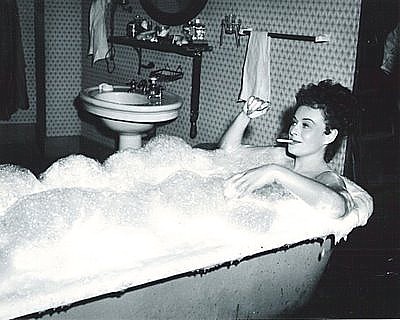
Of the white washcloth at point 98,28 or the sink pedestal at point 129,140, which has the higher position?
the white washcloth at point 98,28

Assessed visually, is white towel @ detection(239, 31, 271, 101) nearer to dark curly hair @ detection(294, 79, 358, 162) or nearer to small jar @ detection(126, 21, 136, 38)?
dark curly hair @ detection(294, 79, 358, 162)

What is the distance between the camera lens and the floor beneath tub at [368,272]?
2.37 metres

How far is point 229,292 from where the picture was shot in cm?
186

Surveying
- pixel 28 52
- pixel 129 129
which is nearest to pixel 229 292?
pixel 129 129

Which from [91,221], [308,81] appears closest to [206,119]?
[308,81]

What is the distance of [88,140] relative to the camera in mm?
4797

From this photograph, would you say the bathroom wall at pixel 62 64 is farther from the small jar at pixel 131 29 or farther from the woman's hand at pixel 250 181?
the woman's hand at pixel 250 181

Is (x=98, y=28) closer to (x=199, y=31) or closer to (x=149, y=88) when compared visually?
(x=149, y=88)

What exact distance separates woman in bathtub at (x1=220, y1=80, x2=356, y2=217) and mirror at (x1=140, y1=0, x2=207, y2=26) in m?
1.57

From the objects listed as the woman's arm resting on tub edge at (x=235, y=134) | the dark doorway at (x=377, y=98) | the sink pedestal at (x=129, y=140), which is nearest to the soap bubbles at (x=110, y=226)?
the woman's arm resting on tub edge at (x=235, y=134)

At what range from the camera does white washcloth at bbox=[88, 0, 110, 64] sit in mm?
4180

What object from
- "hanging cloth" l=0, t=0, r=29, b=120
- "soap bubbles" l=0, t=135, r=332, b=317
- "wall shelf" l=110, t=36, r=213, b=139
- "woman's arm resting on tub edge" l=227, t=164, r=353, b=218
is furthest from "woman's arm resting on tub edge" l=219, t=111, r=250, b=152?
"hanging cloth" l=0, t=0, r=29, b=120

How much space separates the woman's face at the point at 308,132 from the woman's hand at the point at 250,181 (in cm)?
27

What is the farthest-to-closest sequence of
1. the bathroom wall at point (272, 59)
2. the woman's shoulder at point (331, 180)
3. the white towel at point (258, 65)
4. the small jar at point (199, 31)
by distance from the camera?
the small jar at point (199, 31)
the white towel at point (258, 65)
the bathroom wall at point (272, 59)
the woman's shoulder at point (331, 180)
